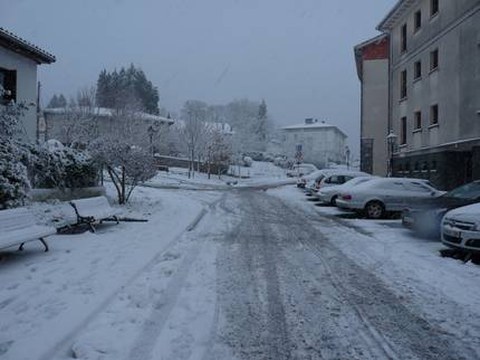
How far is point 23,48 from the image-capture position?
63.8ft

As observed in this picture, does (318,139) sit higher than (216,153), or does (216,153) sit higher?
(318,139)

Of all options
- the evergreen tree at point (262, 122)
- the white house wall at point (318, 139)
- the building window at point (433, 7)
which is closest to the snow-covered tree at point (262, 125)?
the evergreen tree at point (262, 122)

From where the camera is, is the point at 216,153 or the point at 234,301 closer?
the point at 234,301

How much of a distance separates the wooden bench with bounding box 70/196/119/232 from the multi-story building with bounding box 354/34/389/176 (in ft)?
103

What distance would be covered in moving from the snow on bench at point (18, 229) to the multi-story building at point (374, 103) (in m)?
35.3

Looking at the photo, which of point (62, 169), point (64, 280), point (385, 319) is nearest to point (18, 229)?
point (64, 280)

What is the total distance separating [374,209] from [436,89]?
11.2 meters

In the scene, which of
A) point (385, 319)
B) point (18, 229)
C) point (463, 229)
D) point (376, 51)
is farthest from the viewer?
point (376, 51)

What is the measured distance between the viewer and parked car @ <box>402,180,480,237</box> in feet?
40.1

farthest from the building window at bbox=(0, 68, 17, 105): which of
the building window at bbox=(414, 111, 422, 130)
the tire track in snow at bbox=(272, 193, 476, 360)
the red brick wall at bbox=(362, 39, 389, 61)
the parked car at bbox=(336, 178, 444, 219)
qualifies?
the red brick wall at bbox=(362, 39, 389, 61)

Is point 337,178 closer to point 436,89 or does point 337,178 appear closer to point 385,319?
point 436,89

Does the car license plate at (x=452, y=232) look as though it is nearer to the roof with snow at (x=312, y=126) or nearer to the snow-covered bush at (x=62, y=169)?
the snow-covered bush at (x=62, y=169)

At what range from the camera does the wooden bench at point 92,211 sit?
473 inches

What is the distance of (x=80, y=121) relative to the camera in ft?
154
